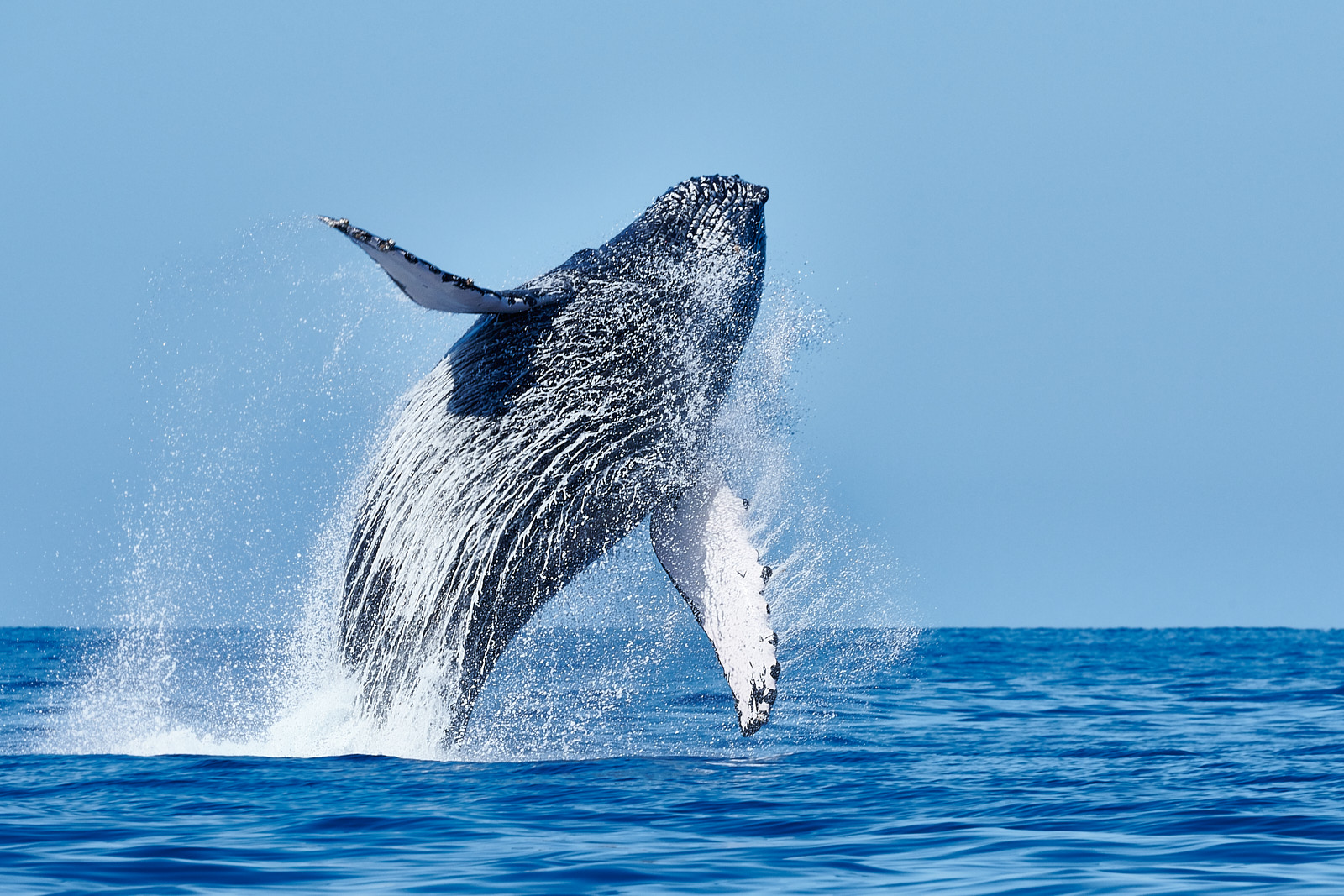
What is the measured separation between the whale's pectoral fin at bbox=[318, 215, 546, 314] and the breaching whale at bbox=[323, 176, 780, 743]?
0.37 ft

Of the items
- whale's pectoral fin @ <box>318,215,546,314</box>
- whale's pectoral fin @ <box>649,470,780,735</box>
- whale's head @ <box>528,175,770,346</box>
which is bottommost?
whale's pectoral fin @ <box>649,470,780,735</box>

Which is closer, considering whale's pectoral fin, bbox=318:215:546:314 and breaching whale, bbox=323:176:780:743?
whale's pectoral fin, bbox=318:215:546:314

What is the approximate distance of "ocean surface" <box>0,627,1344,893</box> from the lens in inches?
244

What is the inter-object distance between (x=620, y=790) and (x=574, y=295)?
331 centimetres

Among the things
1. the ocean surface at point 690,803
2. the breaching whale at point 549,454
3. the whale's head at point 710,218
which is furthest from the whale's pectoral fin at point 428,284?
the ocean surface at point 690,803

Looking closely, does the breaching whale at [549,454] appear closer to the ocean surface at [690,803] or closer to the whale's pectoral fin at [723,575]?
the whale's pectoral fin at [723,575]

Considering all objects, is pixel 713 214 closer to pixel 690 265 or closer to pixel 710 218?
pixel 710 218

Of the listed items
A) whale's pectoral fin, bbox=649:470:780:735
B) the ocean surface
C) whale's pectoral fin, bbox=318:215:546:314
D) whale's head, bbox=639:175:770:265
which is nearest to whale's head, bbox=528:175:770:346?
whale's head, bbox=639:175:770:265

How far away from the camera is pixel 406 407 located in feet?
33.1

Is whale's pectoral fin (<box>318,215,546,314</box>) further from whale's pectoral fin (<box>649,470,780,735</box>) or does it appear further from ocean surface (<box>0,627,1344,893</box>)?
ocean surface (<box>0,627,1344,893</box>)

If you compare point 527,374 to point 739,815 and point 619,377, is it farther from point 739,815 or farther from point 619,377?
point 739,815

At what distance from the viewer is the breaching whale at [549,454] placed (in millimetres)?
9555

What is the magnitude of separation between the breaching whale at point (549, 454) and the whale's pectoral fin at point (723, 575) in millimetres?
22

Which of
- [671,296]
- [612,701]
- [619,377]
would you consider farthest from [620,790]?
[612,701]
